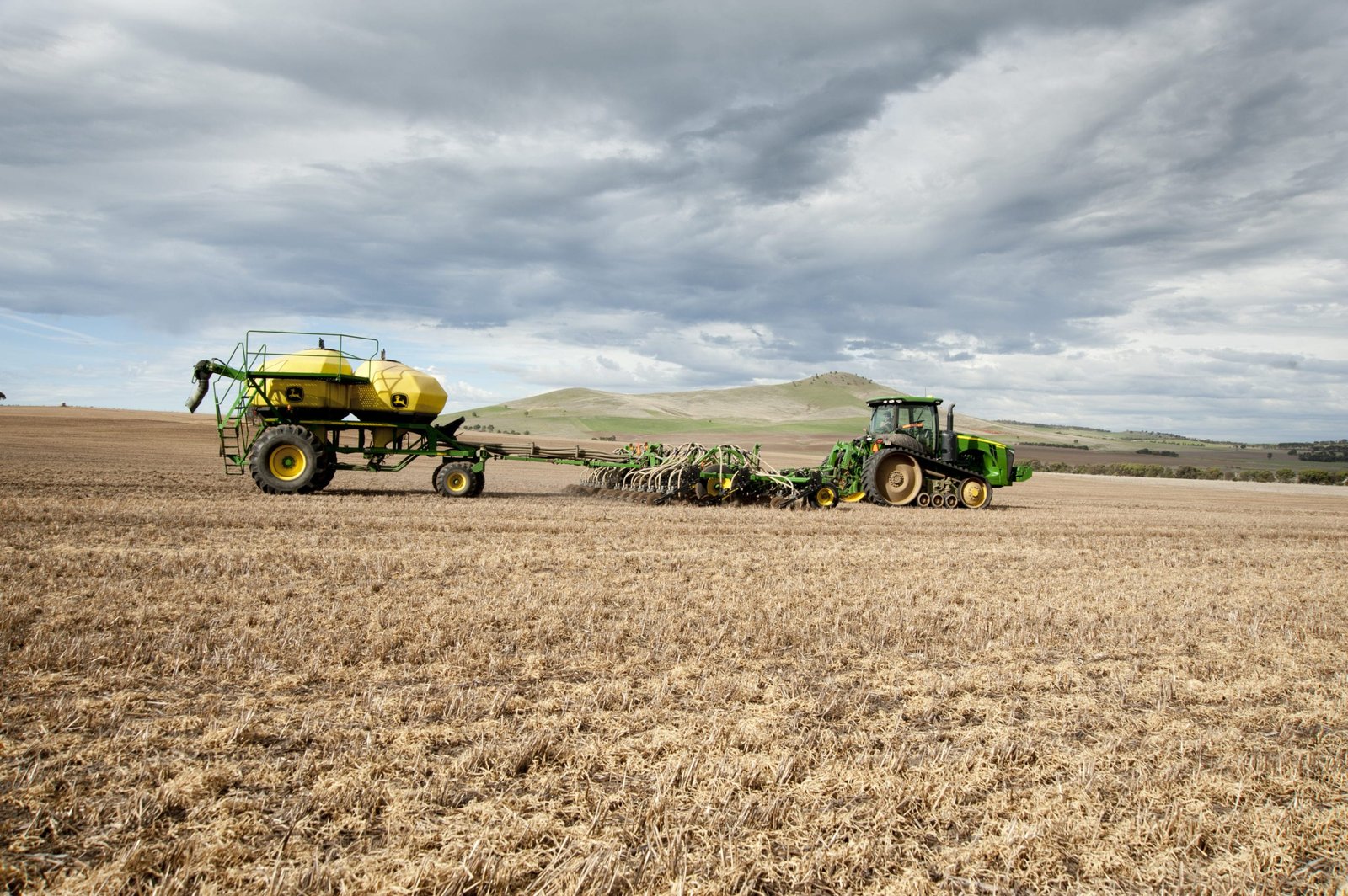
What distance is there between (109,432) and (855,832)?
1961 inches

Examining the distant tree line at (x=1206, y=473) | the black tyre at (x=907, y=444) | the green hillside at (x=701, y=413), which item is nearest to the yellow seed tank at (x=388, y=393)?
the black tyre at (x=907, y=444)

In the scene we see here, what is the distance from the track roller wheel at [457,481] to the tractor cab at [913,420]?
8.97 meters

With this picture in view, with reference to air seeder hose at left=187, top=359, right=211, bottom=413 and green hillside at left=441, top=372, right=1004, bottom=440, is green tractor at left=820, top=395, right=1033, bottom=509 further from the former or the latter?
green hillside at left=441, top=372, right=1004, bottom=440

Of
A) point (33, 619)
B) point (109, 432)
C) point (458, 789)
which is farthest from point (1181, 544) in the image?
point (109, 432)

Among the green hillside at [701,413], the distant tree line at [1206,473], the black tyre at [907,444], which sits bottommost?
the distant tree line at [1206,473]

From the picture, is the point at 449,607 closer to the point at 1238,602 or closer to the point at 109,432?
the point at 1238,602

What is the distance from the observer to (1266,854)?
327 cm

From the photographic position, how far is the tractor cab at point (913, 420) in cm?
1873

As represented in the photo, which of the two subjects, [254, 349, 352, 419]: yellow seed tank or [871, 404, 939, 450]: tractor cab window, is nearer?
[254, 349, 352, 419]: yellow seed tank

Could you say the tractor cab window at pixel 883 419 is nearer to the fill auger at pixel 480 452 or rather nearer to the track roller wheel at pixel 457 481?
the fill auger at pixel 480 452

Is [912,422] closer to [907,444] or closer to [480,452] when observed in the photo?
[907,444]

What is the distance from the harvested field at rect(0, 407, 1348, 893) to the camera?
3102 mm

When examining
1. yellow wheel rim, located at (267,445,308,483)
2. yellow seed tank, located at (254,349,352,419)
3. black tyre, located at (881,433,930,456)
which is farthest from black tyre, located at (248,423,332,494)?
black tyre, located at (881,433,930,456)

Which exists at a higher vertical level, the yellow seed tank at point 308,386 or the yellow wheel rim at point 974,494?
the yellow seed tank at point 308,386
